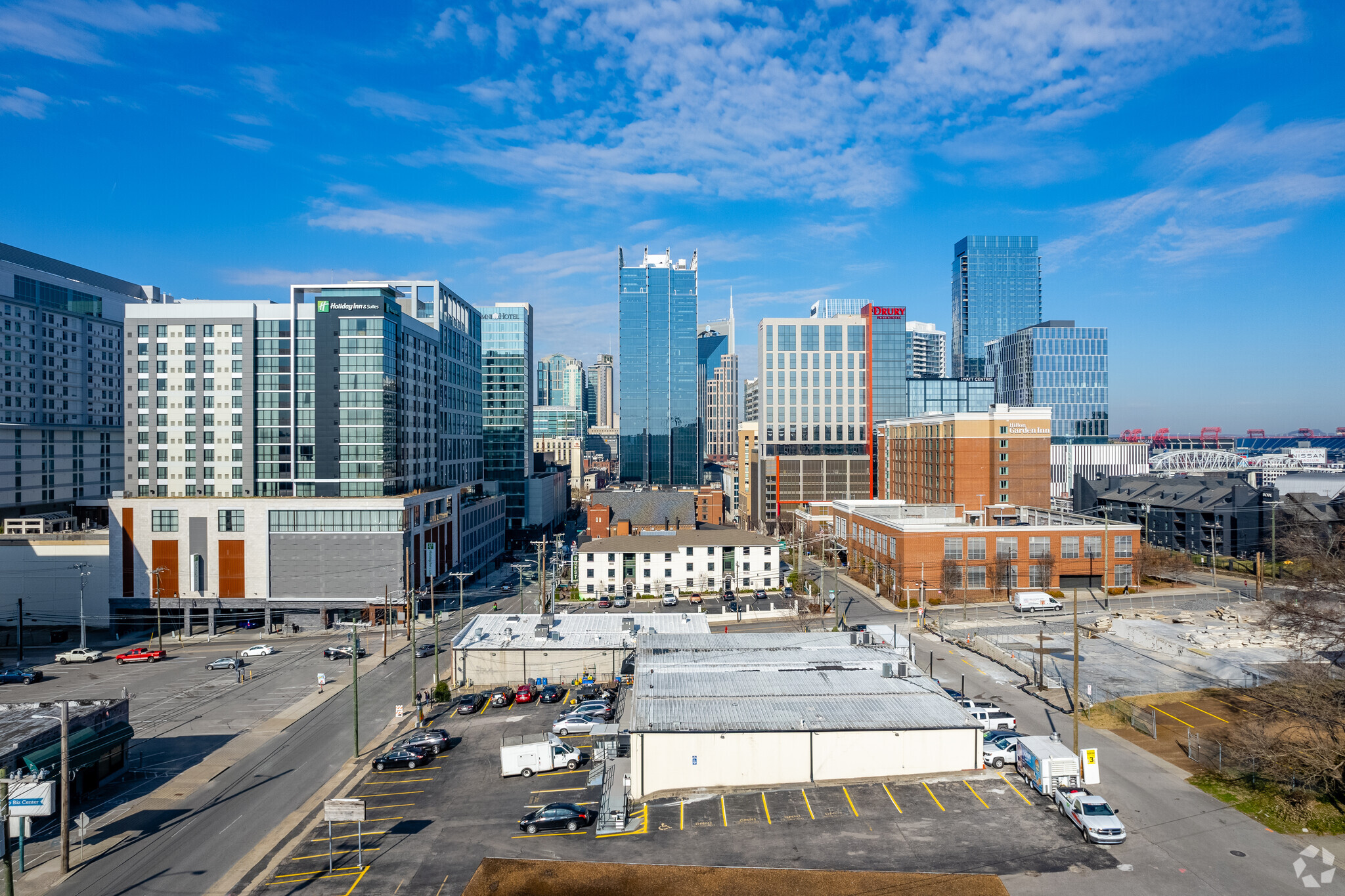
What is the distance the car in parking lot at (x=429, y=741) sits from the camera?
126 feet

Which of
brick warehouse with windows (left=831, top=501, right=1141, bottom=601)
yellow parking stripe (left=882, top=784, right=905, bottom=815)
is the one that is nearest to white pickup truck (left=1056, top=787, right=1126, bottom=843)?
yellow parking stripe (left=882, top=784, right=905, bottom=815)

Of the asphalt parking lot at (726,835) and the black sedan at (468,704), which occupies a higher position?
the asphalt parking lot at (726,835)

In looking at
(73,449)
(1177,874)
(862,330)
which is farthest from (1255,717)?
(73,449)

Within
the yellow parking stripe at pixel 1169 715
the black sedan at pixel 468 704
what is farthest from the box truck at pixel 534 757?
the yellow parking stripe at pixel 1169 715

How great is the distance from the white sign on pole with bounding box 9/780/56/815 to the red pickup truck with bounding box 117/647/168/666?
38.3 m

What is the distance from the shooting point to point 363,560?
251ft

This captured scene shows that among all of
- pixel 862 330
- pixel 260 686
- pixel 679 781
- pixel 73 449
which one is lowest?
pixel 260 686

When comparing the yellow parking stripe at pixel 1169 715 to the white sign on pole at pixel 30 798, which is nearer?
the white sign on pole at pixel 30 798

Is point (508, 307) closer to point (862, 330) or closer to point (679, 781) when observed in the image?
point (862, 330)

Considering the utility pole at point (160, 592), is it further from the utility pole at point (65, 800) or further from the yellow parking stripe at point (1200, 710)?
the yellow parking stripe at point (1200, 710)

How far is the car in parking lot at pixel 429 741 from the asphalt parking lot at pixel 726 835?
3.78 meters

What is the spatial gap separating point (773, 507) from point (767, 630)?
72.4m

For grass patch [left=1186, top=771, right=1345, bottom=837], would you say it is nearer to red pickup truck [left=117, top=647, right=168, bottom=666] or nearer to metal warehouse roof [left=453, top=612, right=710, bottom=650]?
metal warehouse roof [left=453, top=612, right=710, bottom=650]

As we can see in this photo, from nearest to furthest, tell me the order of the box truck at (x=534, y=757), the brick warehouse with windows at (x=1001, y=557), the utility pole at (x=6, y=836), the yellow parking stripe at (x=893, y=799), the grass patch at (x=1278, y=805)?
the utility pole at (x=6, y=836)
the grass patch at (x=1278, y=805)
the yellow parking stripe at (x=893, y=799)
the box truck at (x=534, y=757)
the brick warehouse with windows at (x=1001, y=557)
